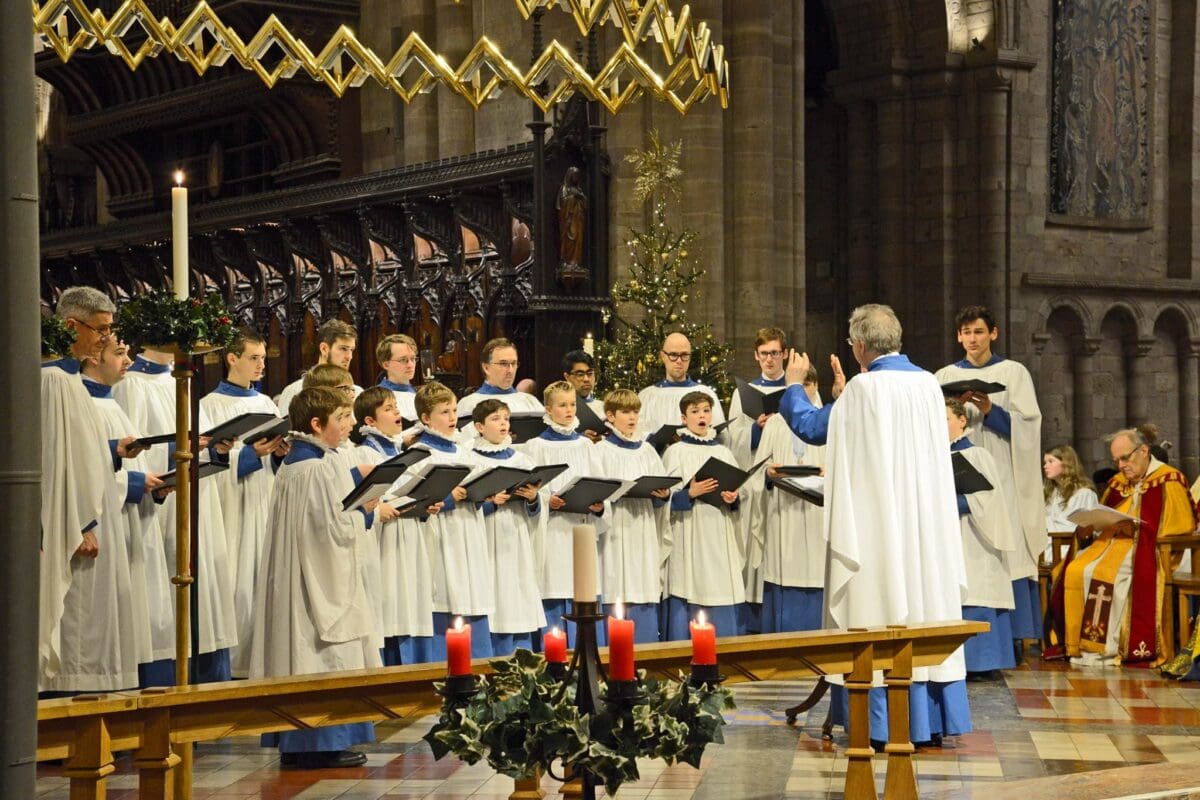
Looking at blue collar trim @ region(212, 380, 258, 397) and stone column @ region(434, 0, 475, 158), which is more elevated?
stone column @ region(434, 0, 475, 158)

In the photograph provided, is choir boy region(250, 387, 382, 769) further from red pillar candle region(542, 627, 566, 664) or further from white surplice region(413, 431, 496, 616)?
red pillar candle region(542, 627, 566, 664)

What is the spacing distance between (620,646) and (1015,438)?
25.2ft

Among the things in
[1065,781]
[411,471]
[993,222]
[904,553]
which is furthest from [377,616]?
[993,222]

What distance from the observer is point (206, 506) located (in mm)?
8977

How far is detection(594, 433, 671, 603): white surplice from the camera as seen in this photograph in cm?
1027

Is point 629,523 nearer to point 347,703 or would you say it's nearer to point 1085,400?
point 347,703

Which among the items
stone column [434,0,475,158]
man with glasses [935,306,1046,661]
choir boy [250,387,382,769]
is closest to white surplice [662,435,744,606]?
man with glasses [935,306,1046,661]

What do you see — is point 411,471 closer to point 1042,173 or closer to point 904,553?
point 904,553

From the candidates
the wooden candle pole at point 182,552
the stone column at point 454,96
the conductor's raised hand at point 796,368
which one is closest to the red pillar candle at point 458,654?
the wooden candle pole at point 182,552

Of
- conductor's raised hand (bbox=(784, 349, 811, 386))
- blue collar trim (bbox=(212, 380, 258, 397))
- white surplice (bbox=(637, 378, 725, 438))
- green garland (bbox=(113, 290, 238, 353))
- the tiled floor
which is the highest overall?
green garland (bbox=(113, 290, 238, 353))

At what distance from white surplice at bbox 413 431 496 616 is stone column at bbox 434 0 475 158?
29.9 ft

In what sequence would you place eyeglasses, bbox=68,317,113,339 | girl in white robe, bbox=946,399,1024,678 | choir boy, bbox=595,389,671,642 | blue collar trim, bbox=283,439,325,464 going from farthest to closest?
1. choir boy, bbox=595,389,671,642
2. girl in white robe, bbox=946,399,1024,678
3. eyeglasses, bbox=68,317,113,339
4. blue collar trim, bbox=283,439,325,464

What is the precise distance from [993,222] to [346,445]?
52.6 ft

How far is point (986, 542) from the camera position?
10.3 metres
